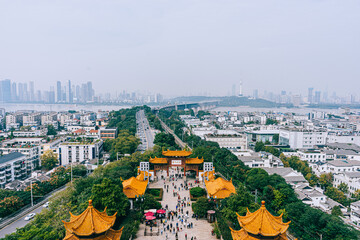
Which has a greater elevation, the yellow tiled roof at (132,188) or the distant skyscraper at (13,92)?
the distant skyscraper at (13,92)

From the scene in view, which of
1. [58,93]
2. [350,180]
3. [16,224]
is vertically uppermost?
[58,93]

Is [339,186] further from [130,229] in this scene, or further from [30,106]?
[30,106]

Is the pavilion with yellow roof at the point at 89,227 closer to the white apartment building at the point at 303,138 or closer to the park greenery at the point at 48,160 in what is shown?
the park greenery at the point at 48,160

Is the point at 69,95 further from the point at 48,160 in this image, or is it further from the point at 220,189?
the point at 220,189

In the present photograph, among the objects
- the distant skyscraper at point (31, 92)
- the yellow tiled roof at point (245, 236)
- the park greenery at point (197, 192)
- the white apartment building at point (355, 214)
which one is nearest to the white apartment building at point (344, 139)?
the white apartment building at point (355, 214)

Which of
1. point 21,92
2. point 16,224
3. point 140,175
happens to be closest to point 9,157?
point 16,224

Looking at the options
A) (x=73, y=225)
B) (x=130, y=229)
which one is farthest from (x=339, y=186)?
(x=73, y=225)
